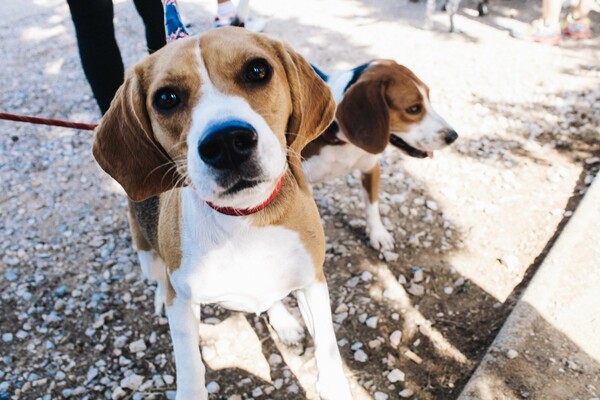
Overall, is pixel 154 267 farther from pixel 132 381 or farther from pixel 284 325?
pixel 284 325

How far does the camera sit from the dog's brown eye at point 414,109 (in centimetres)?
332

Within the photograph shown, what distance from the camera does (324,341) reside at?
7.84ft

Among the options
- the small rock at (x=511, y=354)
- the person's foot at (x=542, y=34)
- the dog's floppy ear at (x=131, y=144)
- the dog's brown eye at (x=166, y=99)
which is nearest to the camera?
the dog's brown eye at (x=166, y=99)

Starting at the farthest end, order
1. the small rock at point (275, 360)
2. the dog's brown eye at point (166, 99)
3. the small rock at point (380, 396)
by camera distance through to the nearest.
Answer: the small rock at point (275, 360)
the small rock at point (380, 396)
the dog's brown eye at point (166, 99)

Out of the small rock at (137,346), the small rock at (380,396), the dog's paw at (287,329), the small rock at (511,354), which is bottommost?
the small rock at (137,346)

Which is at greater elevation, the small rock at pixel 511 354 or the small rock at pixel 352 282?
the small rock at pixel 511 354

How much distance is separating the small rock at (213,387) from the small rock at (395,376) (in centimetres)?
94

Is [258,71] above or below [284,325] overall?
above

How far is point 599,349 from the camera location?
2465 mm

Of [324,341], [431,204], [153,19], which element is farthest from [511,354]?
[153,19]

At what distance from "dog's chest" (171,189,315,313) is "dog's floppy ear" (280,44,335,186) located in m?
0.35

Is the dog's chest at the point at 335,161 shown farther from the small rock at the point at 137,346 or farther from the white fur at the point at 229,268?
the small rock at the point at 137,346

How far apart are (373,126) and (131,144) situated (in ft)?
5.33

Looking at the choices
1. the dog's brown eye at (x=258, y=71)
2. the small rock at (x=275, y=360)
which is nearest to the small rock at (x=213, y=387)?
the small rock at (x=275, y=360)
